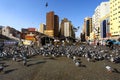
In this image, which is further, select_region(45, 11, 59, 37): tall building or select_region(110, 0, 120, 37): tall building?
select_region(45, 11, 59, 37): tall building

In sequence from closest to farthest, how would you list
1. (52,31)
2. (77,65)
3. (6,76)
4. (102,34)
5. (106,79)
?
(106,79) < (6,76) < (77,65) < (102,34) < (52,31)

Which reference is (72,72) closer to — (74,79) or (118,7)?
(74,79)

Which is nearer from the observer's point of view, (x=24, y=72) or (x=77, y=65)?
(x=24, y=72)

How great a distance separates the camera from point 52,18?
19250cm

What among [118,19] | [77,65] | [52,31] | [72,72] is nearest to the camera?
[72,72]

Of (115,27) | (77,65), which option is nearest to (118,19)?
(115,27)

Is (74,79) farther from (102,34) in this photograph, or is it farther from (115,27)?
(102,34)

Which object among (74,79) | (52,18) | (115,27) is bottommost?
(74,79)

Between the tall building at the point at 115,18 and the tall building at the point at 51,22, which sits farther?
the tall building at the point at 51,22

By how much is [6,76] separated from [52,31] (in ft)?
573

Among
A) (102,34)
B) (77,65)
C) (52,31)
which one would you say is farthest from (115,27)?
(77,65)

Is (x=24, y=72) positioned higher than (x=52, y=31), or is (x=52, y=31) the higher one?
(x=52, y=31)

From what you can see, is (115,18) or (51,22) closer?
(115,18)

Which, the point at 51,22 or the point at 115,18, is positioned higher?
the point at 51,22
